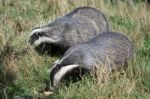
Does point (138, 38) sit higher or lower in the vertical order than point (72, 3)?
lower

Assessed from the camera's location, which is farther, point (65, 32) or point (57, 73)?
point (65, 32)

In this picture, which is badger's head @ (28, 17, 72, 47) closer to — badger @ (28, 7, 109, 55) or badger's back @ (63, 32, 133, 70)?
badger @ (28, 7, 109, 55)

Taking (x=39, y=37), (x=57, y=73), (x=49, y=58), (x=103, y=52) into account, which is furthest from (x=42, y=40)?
(x=57, y=73)

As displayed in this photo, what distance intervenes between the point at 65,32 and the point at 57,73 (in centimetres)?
165

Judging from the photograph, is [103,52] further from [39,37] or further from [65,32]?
[39,37]

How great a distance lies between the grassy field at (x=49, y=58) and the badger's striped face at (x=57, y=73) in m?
0.11

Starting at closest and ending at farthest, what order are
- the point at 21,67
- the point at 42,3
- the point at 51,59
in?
the point at 21,67 → the point at 51,59 → the point at 42,3

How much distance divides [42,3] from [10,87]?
3765 mm

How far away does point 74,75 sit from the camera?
6.23 m

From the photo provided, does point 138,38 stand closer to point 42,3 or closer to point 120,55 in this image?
point 120,55

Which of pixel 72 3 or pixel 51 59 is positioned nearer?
pixel 51 59

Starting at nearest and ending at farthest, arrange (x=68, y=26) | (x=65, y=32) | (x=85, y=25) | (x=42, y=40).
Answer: (x=42, y=40)
(x=65, y=32)
(x=68, y=26)
(x=85, y=25)

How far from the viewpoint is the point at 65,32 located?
298 inches

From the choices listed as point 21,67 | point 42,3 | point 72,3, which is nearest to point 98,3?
point 72,3
